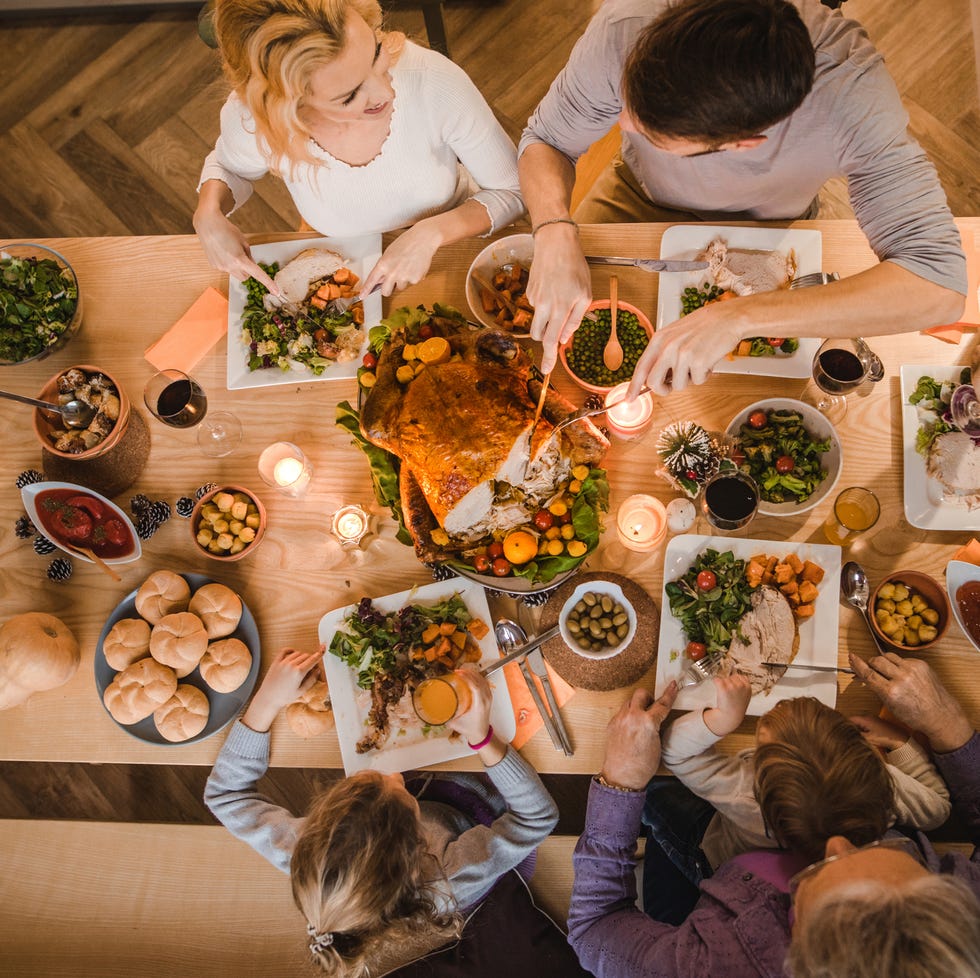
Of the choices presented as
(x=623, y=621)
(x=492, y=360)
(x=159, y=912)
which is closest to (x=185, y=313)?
(x=492, y=360)

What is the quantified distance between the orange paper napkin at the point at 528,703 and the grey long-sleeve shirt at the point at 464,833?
0.05m

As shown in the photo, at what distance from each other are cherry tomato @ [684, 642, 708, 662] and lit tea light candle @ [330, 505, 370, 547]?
2.72 feet

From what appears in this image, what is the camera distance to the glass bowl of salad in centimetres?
183

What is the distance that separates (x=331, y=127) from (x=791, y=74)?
3.47ft

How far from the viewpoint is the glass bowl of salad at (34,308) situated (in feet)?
6.02

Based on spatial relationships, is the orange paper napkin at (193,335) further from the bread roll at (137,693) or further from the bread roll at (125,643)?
the bread roll at (137,693)

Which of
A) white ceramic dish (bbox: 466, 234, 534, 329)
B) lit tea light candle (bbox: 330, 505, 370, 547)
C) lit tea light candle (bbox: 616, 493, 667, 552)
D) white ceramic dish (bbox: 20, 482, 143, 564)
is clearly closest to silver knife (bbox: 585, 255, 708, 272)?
white ceramic dish (bbox: 466, 234, 534, 329)

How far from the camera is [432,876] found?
1632 mm

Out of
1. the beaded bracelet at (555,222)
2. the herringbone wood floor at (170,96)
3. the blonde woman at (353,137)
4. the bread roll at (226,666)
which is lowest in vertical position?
the bread roll at (226,666)

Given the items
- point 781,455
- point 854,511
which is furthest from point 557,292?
point 854,511

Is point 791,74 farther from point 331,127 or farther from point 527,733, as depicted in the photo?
point 527,733

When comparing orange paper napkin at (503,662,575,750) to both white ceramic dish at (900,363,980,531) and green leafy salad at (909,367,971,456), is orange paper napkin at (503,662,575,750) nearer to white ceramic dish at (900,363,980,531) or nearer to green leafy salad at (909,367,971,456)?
white ceramic dish at (900,363,980,531)

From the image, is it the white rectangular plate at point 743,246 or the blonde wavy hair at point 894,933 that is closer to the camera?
the blonde wavy hair at point 894,933

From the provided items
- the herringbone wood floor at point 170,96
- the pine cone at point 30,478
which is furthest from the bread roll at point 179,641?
the herringbone wood floor at point 170,96
